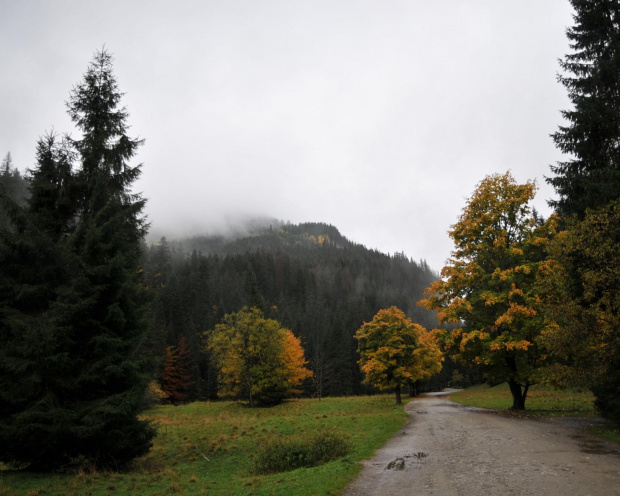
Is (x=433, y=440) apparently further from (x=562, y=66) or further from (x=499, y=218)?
(x=562, y=66)

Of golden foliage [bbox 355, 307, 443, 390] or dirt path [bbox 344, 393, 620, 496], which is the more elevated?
golden foliage [bbox 355, 307, 443, 390]

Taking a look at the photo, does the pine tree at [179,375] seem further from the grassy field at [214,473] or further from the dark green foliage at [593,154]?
the dark green foliage at [593,154]

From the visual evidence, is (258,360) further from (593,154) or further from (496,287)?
(593,154)

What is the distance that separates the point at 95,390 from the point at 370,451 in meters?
10.4

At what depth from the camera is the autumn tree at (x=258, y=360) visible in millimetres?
45656

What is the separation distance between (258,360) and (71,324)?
36.2 meters

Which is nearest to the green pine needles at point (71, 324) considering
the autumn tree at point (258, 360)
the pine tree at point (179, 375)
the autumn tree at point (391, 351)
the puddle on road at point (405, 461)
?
the puddle on road at point (405, 461)

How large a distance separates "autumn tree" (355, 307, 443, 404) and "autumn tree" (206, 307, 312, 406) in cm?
1357

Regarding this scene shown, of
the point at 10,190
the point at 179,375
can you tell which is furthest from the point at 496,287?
Result: the point at 179,375

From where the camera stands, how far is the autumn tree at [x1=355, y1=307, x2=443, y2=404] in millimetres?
34406

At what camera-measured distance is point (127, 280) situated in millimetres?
14328

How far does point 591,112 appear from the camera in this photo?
590 inches

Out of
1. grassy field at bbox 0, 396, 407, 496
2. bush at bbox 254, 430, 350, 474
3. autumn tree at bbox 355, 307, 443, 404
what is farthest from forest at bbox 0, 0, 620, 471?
autumn tree at bbox 355, 307, 443, 404

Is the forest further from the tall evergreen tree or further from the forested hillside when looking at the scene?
the forested hillside
